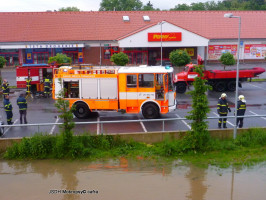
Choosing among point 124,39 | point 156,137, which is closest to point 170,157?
point 156,137

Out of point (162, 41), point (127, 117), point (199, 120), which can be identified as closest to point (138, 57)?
point (162, 41)

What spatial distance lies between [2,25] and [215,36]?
23.6 metres

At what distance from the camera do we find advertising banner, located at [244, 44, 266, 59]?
3966 cm

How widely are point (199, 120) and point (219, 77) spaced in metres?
11.1

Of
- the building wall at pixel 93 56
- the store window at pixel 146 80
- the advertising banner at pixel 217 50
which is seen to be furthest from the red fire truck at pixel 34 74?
the advertising banner at pixel 217 50

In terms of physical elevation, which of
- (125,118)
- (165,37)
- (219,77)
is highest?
(165,37)

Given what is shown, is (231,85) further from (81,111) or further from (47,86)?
(47,86)

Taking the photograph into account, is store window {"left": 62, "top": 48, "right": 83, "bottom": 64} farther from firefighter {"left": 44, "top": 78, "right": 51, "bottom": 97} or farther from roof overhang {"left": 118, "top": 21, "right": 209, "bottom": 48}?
firefighter {"left": 44, "top": 78, "right": 51, "bottom": 97}

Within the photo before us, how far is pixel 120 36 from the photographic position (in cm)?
3772

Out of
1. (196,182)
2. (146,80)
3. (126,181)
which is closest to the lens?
(196,182)

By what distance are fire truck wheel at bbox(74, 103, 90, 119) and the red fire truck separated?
25.2ft

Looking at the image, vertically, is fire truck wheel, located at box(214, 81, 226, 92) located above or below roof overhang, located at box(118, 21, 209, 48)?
below

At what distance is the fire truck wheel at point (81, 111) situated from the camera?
54.6ft

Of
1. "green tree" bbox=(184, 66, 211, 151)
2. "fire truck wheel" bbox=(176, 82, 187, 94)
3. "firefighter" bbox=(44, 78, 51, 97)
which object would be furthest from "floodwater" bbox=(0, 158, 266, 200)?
"fire truck wheel" bbox=(176, 82, 187, 94)
